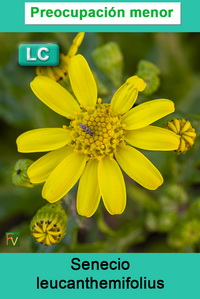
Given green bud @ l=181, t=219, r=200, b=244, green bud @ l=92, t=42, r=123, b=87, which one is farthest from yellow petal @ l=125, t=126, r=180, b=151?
green bud @ l=181, t=219, r=200, b=244

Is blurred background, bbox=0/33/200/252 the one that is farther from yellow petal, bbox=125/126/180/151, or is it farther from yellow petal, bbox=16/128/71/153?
yellow petal, bbox=125/126/180/151

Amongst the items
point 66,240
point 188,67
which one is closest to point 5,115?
point 66,240

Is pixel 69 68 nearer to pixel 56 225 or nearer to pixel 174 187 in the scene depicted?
pixel 56 225

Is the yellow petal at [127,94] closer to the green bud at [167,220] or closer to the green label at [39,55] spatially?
the green label at [39,55]

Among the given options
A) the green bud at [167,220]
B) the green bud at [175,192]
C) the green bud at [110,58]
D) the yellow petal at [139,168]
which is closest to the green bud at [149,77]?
the green bud at [110,58]

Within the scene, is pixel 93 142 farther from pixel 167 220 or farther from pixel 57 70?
pixel 167 220
